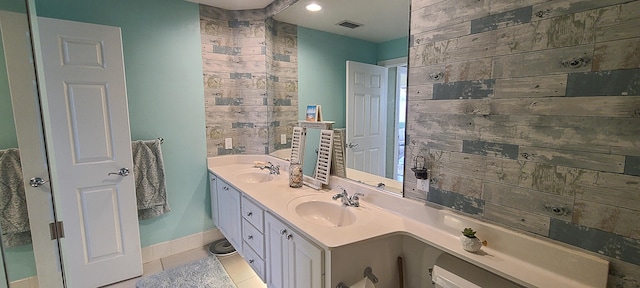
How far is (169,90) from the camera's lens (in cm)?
259

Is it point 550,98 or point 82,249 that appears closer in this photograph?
point 550,98

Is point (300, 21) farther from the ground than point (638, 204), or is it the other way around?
point (300, 21)

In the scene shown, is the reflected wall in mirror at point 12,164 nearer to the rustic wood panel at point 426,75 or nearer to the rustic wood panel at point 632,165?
the rustic wood panel at point 426,75

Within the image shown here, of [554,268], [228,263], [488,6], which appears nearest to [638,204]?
[554,268]

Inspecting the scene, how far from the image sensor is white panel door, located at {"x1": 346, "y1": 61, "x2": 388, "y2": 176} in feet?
5.95

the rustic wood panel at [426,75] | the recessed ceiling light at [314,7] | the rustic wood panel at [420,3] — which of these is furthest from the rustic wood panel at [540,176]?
the recessed ceiling light at [314,7]

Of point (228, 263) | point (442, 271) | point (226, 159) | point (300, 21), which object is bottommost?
point (228, 263)

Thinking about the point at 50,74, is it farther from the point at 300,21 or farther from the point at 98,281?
the point at 300,21

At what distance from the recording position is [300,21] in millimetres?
2439

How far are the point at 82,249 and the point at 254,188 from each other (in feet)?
4.90

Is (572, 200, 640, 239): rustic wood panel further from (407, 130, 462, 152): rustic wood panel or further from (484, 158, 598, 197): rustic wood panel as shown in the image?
(407, 130, 462, 152): rustic wood panel

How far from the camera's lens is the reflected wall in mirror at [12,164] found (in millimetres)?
1309

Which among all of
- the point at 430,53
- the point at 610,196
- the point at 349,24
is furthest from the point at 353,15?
the point at 610,196

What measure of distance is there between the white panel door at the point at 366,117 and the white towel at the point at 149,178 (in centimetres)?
179
